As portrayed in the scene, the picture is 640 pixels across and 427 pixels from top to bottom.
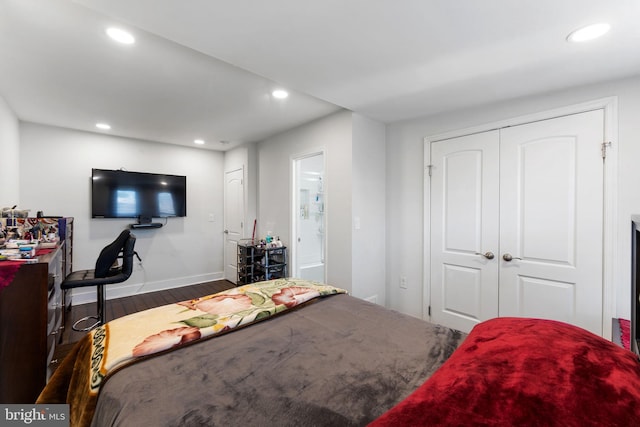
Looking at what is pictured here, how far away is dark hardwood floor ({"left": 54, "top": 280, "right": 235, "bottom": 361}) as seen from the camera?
2.88 meters

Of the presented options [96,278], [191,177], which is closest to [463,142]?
[96,278]

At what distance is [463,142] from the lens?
9.00 ft

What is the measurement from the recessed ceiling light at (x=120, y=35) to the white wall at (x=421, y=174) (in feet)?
8.43

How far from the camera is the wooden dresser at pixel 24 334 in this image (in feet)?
5.19

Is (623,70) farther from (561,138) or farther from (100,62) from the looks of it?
(100,62)

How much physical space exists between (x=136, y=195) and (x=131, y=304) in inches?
62.1

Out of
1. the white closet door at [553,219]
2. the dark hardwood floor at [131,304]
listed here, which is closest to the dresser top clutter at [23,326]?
the dark hardwood floor at [131,304]

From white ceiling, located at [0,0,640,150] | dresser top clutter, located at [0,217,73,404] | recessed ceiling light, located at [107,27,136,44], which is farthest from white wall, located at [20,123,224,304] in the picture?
Result: recessed ceiling light, located at [107,27,136,44]

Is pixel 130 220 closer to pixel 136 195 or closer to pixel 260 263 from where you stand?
pixel 136 195

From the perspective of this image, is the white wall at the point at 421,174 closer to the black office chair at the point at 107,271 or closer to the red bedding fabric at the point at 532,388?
the red bedding fabric at the point at 532,388

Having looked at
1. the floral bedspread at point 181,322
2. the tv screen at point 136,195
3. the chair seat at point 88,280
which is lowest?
the chair seat at point 88,280

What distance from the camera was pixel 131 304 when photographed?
383cm

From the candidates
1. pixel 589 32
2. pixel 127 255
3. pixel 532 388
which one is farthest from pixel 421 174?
pixel 127 255

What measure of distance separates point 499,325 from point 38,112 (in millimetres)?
4676
